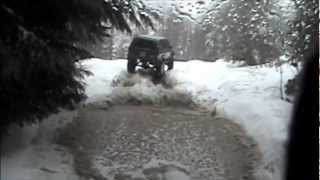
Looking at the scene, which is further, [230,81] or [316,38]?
[230,81]

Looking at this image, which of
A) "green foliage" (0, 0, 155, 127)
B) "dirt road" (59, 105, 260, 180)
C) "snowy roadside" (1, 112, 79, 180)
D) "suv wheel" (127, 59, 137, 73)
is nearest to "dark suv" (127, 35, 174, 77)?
"suv wheel" (127, 59, 137, 73)

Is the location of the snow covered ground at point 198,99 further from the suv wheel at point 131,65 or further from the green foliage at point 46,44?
the green foliage at point 46,44

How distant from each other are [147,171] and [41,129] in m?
1.76

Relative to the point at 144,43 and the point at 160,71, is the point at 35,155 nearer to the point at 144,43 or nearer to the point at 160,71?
the point at 160,71

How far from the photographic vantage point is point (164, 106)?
11.0 metres

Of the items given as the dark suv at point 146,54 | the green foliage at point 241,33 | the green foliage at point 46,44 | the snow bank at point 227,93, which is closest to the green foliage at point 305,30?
the snow bank at point 227,93

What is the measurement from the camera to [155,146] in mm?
8242

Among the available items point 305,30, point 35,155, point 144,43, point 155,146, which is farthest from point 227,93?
point 35,155

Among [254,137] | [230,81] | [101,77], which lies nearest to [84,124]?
[254,137]

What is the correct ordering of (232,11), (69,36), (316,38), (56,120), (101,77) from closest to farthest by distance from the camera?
1. (69,36)
2. (56,120)
3. (316,38)
4. (101,77)
5. (232,11)

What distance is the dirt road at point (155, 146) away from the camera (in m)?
7.23

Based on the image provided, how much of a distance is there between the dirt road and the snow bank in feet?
0.95

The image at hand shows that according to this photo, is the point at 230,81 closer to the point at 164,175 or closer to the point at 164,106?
the point at 164,106

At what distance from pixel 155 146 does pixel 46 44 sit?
272 centimetres
